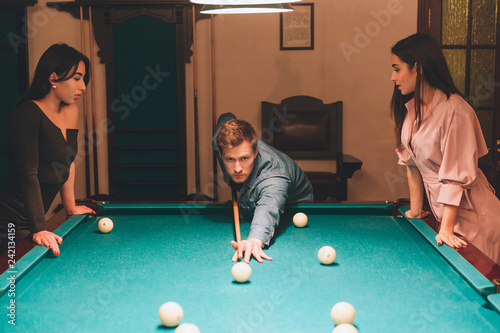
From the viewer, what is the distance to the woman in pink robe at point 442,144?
2.30 m

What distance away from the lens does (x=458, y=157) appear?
2311 millimetres

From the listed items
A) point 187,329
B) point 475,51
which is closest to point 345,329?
point 187,329

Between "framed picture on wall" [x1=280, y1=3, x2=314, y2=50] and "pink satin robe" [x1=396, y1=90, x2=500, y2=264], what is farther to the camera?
"framed picture on wall" [x1=280, y1=3, x2=314, y2=50]

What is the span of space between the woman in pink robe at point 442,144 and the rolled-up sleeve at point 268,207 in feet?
1.93

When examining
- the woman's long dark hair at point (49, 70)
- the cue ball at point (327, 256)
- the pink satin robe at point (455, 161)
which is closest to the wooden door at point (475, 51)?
the pink satin robe at point (455, 161)

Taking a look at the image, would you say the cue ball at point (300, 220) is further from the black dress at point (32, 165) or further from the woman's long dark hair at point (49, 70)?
the woman's long dark hair at point (49, 70)

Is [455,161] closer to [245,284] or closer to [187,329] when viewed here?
[245,284]

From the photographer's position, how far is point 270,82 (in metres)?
5.48

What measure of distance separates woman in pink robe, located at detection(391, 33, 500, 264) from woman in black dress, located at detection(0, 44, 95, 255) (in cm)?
143

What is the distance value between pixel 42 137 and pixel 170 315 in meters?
1.36

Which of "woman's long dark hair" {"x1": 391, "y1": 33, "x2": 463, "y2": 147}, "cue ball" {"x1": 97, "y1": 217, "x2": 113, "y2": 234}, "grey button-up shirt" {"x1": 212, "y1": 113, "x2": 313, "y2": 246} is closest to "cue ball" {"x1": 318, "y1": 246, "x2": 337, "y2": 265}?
"grey button-up shirt" {"x1": 212, "y1": 113, "x2": 313, "y2": 246}

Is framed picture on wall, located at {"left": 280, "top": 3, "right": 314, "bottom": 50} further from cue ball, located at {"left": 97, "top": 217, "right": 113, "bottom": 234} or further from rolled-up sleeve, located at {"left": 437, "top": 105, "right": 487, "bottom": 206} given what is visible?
cue ball, located at {"left": 97, "top": 217, "right": 113, "bottom": 234}

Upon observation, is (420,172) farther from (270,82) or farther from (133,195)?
(133,195)

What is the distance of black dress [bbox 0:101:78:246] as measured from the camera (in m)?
2.30
